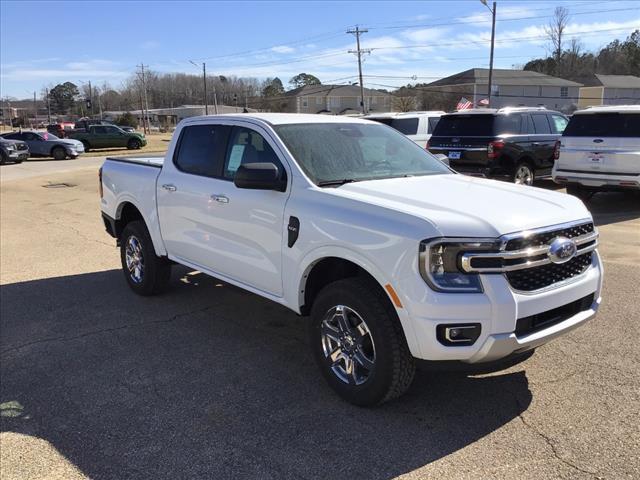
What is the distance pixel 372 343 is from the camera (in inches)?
138

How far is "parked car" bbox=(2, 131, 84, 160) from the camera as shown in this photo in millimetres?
29984

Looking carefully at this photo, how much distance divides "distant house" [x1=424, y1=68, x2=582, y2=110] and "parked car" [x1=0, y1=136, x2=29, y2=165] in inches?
2254

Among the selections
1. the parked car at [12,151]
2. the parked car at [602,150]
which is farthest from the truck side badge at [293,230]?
the parked car at [12,151]

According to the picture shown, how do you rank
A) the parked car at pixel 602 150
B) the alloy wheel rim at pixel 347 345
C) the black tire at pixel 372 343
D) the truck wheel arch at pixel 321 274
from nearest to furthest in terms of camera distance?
the black tire at pixel 372 343
the alloy wheel rim at pixel 347 345
the truck wheel arch at pixel 321 274
the parked car at pixel 602 150

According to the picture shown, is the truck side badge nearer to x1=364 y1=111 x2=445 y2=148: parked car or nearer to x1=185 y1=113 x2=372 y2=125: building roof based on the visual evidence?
x1=185 y1=113 x2=372 y2=125: building roof

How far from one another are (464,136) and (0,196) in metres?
12.7

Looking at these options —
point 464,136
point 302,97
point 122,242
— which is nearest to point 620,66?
point 302,97

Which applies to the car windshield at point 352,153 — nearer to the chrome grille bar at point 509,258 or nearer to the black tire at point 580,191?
the chrome grille bar at point 509,258

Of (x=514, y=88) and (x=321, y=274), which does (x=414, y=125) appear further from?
(x=514, y=88)

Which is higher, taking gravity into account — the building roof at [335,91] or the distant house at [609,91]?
the building roof at [335,91]

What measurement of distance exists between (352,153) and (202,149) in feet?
4.87

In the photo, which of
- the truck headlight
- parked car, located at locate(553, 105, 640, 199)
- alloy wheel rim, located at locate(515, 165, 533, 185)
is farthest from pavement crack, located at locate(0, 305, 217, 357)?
alloy wheel rim, located at locate(515, 165, 533, 185)

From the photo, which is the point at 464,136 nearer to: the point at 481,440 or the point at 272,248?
the point at 272,248

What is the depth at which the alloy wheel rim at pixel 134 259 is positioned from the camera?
6.15 metres
